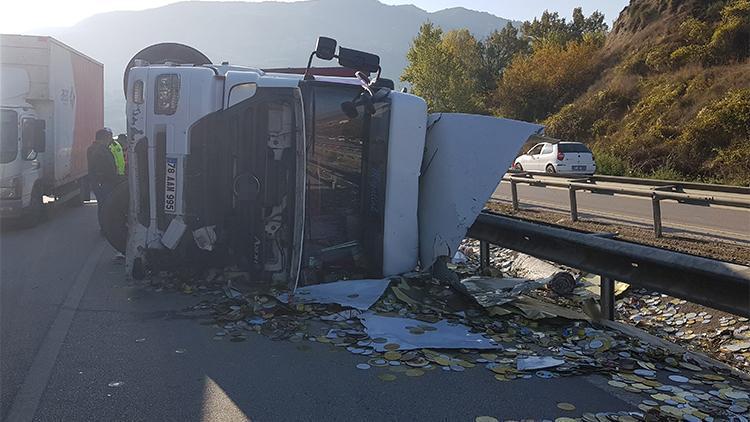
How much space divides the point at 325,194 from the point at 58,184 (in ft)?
29.9

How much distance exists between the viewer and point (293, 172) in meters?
6.67

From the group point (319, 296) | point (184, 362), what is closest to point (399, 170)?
Answer: point (319, 296)

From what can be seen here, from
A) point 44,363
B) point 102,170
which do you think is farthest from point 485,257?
point 102,170

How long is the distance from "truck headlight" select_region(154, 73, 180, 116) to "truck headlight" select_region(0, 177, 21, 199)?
6166mm

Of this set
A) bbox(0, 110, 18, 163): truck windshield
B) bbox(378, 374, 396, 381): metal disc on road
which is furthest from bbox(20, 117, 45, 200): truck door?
bbox(378, 374, 396, 381): metal disc on road

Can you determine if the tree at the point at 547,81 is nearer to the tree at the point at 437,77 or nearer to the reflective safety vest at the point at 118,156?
the tree at the point at 437,77

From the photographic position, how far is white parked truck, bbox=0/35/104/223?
11.7m

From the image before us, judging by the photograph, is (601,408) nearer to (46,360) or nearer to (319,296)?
(319,296)

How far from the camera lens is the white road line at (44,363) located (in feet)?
13.3

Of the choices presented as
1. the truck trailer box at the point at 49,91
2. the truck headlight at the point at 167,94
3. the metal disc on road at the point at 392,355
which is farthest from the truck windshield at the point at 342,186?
the truck trailer box at the point at 49,91

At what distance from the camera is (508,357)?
5121 mm

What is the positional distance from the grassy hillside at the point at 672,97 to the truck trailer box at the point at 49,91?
20741 mm

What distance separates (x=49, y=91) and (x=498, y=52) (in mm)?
57671

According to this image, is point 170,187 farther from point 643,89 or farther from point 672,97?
point 643,89
